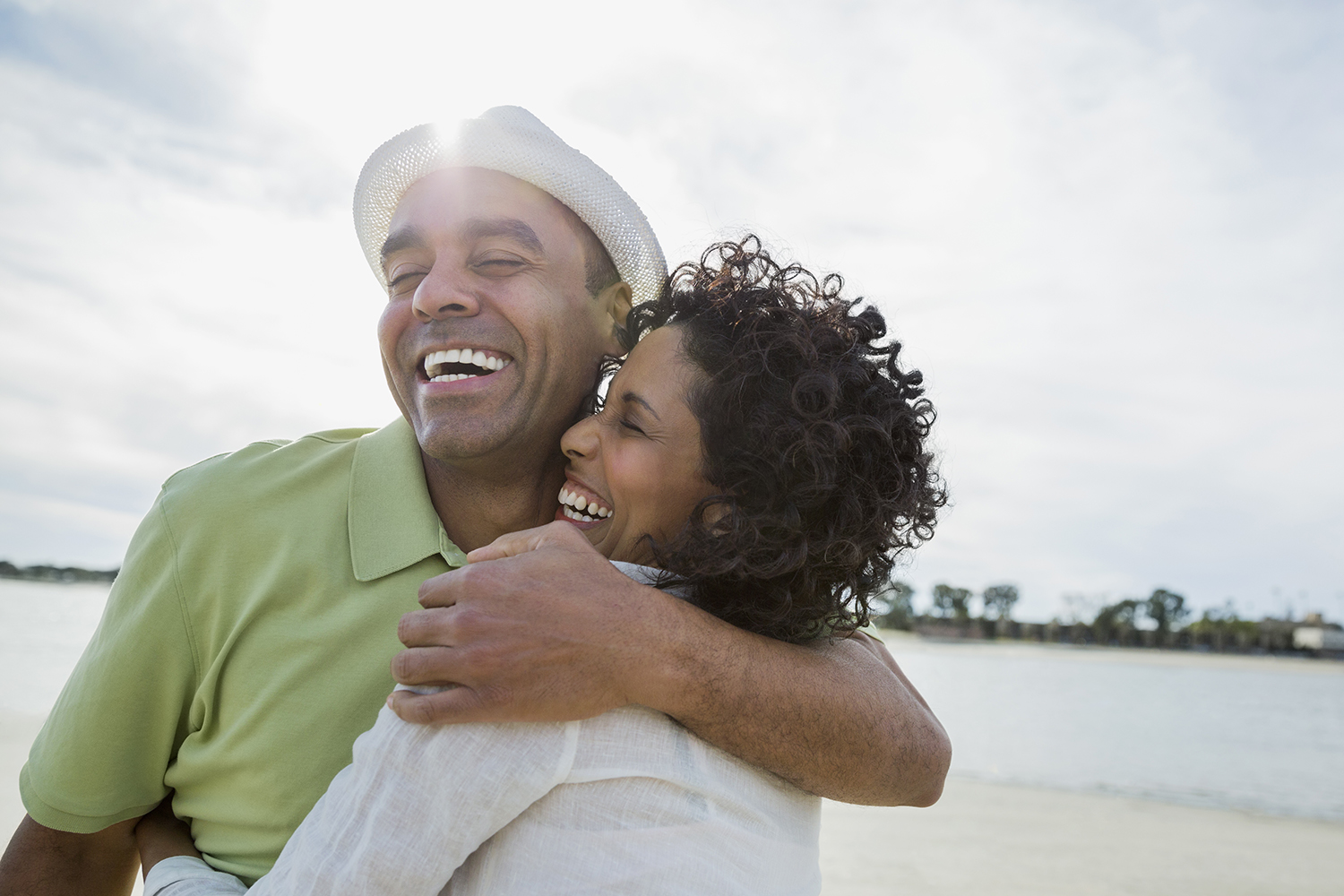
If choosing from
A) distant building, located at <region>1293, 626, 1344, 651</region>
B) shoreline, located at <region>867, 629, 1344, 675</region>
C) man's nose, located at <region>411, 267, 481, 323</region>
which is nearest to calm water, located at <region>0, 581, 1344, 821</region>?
man's nose, located at <region>411, 267, 481, 323</region>

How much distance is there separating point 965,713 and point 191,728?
19844 millimetres

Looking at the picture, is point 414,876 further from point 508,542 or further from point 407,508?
point 407,508

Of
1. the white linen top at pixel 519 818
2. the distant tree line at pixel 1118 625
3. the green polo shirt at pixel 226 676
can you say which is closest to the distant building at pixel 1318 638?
the distant tree line at pixel 1118 625

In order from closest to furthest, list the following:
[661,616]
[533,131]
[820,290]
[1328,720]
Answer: [661,616], [820,290], [533,131], [1328,720]

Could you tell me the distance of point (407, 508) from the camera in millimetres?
2191

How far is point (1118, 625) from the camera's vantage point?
87312 millimetres

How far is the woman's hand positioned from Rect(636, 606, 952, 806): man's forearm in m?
1.18

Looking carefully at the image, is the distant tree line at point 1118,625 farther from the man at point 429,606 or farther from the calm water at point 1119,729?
the man at point 429,606

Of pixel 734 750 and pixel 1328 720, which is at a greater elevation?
pixel 734 750

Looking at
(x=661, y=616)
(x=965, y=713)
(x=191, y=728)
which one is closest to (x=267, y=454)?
(x=191, y=728)

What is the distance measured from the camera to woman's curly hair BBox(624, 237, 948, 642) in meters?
1.67

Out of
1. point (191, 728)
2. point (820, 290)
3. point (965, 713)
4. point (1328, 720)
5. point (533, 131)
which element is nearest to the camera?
point (191, 728)

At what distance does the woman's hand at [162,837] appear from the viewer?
1917mm

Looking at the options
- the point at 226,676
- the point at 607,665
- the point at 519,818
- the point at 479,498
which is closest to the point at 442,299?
the point at 479,498
